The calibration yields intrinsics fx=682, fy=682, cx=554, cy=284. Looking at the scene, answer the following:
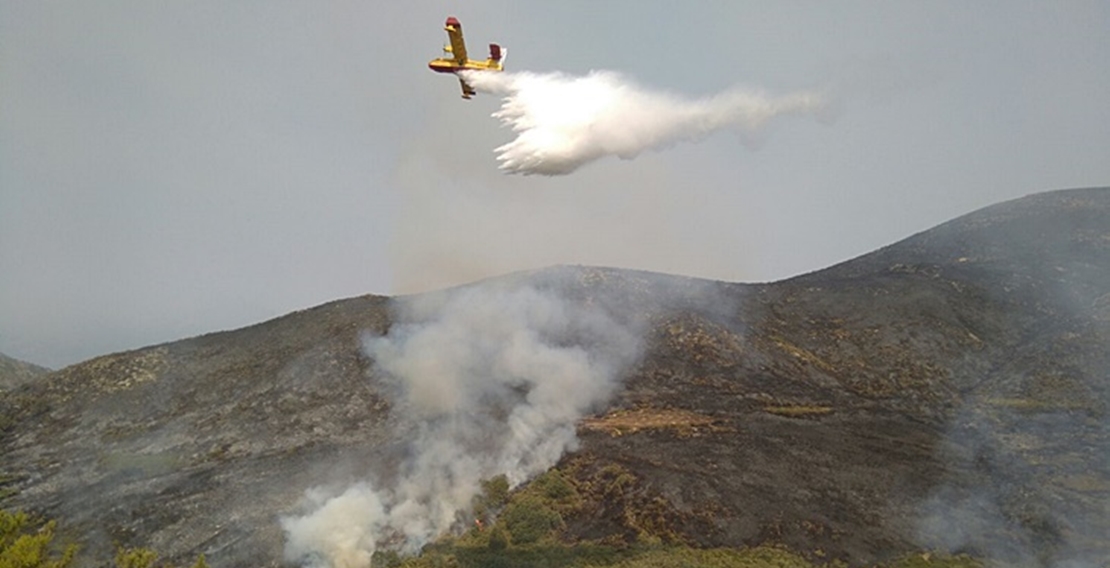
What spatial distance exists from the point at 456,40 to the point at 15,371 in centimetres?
10321

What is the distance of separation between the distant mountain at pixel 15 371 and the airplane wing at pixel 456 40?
82.7 meters

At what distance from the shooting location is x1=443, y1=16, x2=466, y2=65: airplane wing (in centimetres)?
3287

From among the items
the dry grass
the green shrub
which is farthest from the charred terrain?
the green shrub

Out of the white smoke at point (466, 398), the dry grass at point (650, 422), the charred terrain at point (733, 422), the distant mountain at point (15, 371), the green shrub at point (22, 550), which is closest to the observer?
the green shrub at point (22, 550)

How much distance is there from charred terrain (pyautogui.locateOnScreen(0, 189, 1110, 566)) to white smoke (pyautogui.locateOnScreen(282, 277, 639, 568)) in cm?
148

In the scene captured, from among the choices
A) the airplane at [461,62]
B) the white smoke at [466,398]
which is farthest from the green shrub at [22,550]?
the airplane at [461,62]

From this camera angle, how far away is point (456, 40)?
33.9 m

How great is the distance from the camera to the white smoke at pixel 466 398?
2866cm

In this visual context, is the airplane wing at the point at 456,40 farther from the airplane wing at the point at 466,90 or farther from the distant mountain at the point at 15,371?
the distant mountain at the point at 15,371

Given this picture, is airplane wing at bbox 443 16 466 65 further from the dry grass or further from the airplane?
the dry grass

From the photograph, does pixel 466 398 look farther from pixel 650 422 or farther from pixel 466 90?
pixel 466 90

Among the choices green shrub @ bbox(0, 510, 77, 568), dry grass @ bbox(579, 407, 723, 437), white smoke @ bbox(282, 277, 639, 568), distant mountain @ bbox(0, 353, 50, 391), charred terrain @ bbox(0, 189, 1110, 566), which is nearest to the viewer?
green shrub @ bbox(0, 510, 77, 568)

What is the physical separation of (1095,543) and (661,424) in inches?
832

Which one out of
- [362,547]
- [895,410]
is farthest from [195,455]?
[895,410]
